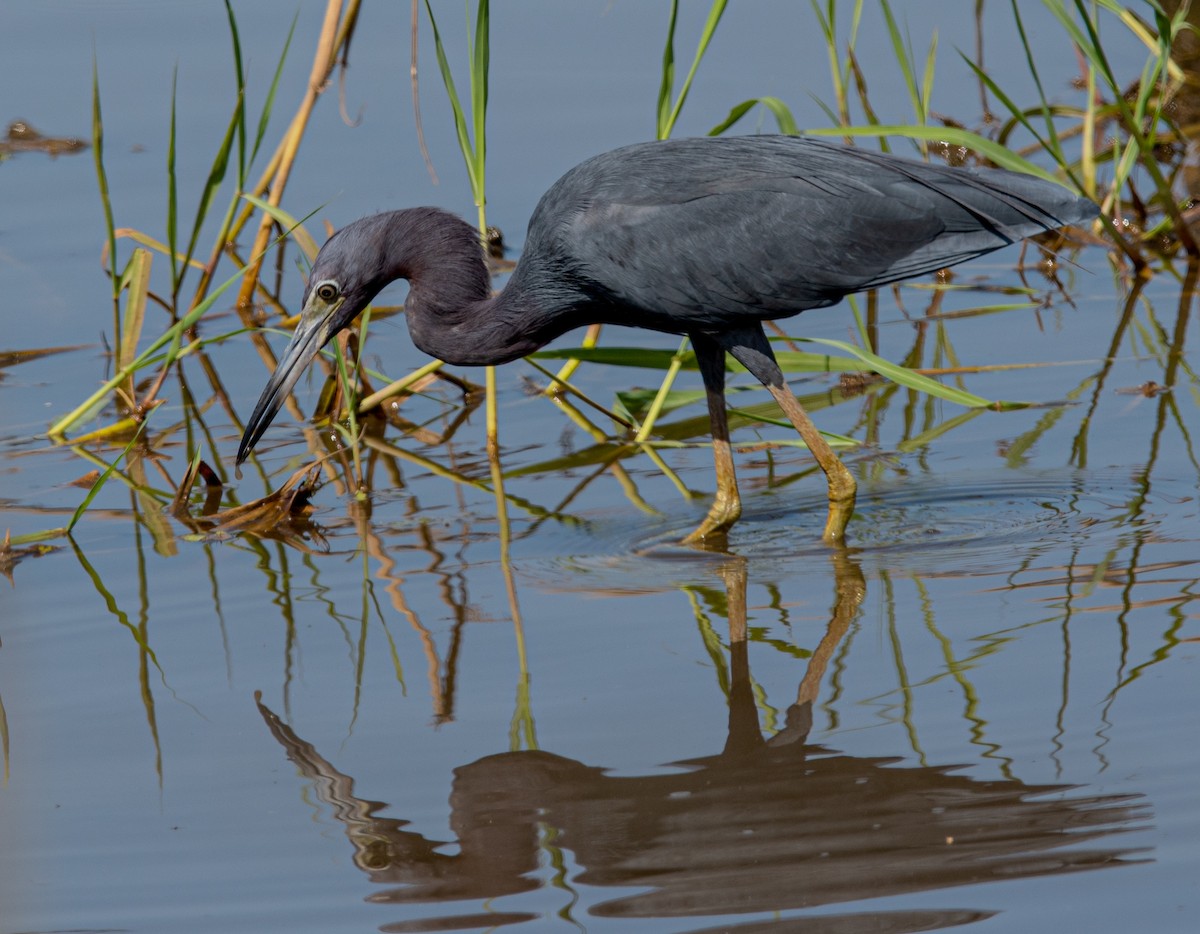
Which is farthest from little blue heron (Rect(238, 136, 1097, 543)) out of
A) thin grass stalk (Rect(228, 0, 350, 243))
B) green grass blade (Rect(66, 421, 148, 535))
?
thin grass stalk (Rect(228, 0, 350, 243))

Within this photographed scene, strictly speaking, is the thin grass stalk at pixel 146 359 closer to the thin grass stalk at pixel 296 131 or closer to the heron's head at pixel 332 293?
the heron's head at pixel 332 293

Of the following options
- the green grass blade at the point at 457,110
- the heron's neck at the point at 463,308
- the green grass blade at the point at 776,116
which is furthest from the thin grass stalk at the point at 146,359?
the green grass blade at the point at 776,116

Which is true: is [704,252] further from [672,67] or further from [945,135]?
[945,135]

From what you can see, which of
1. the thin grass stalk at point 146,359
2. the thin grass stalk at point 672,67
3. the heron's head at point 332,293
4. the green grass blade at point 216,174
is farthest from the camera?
the green grass blade at point 216,174

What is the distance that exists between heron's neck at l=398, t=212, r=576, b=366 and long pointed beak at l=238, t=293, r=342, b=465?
0.34 m

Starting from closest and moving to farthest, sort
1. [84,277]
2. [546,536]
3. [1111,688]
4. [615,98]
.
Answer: [1111,688], [546,536], [84,277], [615,98]

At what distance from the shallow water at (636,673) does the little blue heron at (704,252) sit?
581 mm

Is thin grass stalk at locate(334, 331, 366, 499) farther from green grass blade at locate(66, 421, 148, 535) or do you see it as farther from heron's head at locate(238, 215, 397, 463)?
green grass blade at locate(66, 421, 148, 535)

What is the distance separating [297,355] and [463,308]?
62 cm

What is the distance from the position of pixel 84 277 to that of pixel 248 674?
183 inches

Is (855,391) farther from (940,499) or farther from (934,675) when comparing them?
(934,675)

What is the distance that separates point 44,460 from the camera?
265 inches

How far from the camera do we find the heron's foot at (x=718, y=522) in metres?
5.74

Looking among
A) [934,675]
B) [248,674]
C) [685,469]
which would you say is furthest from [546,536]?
[934,675]
